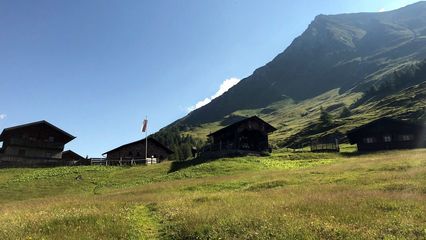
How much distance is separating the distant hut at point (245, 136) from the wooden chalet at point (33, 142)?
2993 centimetres

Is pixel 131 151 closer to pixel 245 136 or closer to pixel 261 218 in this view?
pixel 245 136

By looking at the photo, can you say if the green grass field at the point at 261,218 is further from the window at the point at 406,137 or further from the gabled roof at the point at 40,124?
the gabled roof at the point at 40,124

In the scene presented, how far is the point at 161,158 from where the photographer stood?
86625 millimetres

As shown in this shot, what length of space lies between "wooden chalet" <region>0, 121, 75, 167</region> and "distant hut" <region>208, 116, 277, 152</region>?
2993 centimetres

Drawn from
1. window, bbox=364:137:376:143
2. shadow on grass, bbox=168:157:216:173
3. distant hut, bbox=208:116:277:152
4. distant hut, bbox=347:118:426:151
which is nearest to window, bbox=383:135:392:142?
distant hut, bbox=347:118:426:151

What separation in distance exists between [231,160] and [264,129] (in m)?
19.6

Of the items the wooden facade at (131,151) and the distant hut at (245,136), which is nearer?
the distant hut at (245,136)

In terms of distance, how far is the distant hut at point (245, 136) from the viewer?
75812mm

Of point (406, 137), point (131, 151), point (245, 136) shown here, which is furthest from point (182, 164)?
point (406, 137)

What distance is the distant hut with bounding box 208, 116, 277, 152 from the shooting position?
75.8 metres

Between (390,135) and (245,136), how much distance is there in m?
28.6

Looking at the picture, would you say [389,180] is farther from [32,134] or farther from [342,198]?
[32,134]

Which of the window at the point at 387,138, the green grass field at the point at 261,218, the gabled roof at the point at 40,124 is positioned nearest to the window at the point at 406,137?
the window at the point at 387,138

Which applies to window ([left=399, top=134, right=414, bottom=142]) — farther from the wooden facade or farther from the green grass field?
the green grass field
